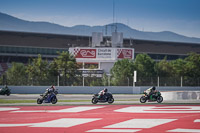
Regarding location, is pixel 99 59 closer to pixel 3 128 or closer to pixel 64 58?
pixel 64 58

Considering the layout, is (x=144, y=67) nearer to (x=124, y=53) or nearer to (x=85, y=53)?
(x=124, y=53)

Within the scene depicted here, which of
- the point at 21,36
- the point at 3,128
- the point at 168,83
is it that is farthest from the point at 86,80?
the point at 21,36

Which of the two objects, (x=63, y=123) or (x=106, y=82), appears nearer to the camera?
(x=63, y=123)

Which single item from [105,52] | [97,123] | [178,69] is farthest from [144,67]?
[97,123]

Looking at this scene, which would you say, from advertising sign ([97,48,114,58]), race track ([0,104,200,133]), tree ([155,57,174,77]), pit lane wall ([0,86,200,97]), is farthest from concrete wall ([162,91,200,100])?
advertising sign ([97,48,114,58])

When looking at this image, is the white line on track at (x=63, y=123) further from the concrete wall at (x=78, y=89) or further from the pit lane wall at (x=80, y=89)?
the concrete wall at (x=78, y=89)

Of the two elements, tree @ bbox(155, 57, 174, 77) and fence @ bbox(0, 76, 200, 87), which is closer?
fence @ bbox(0, 76, 200, 87)

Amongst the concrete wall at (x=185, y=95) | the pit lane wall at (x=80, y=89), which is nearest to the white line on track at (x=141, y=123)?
the concrete wall at (x=185, y=95)

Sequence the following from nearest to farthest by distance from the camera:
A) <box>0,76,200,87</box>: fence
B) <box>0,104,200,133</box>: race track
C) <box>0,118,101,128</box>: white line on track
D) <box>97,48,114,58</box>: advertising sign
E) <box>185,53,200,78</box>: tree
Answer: <box>0,104,200,133</box>: race track, <box>0,118,101,128</box>: white line on track, <box>0,76,200,87</box>: fence, <box>185,53,200,78</box>: tree, <box>97,48,114,58</box>: advertising sign

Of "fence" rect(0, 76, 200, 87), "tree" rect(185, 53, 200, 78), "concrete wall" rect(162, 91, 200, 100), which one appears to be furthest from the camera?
"tree" rect(185, 53, 200, 78)

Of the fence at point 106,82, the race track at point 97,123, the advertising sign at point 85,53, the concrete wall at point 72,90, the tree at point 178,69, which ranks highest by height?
the advertising sign at point 85,53

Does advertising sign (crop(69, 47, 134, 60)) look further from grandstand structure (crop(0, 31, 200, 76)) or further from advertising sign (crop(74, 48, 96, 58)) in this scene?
grandstand structure (crop(0, 31, 200, 76))

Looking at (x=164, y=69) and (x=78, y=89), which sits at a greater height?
(x=164, y=69)

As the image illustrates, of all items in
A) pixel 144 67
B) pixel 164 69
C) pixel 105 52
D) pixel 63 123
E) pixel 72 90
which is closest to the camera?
pixel 63 123
